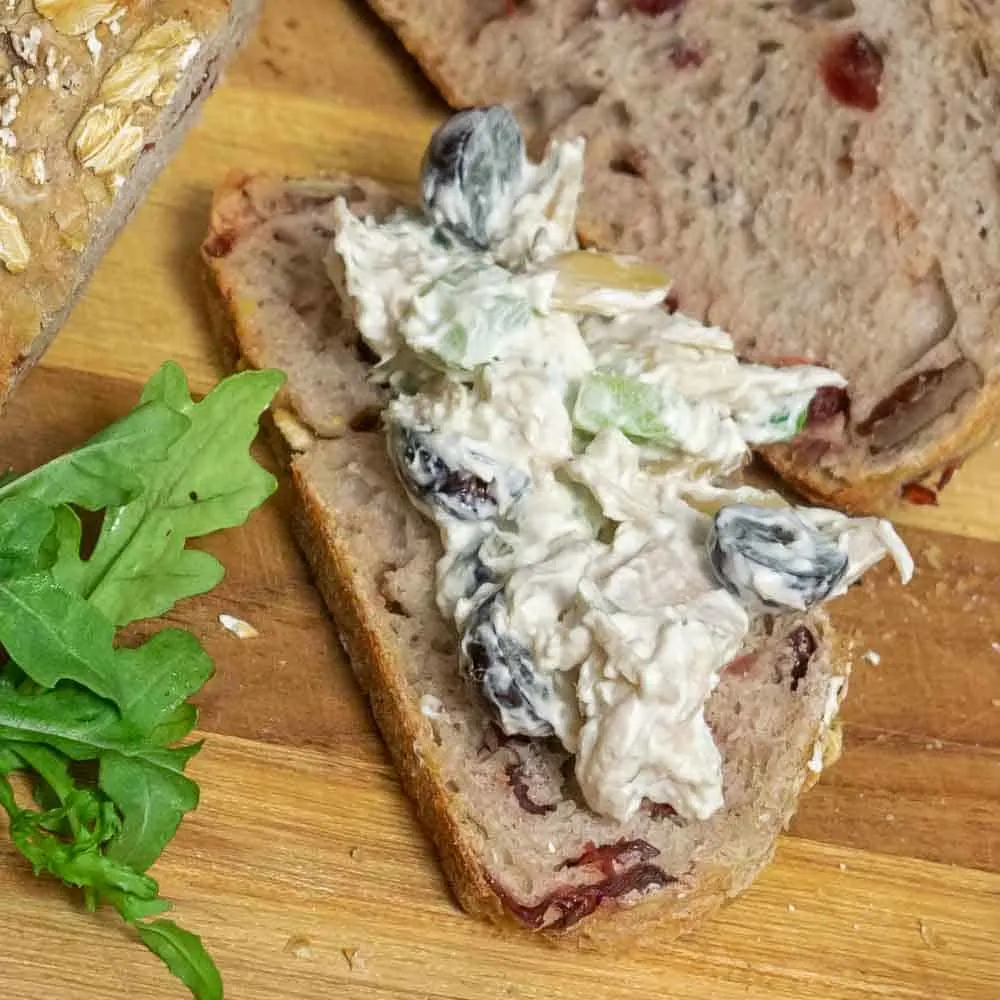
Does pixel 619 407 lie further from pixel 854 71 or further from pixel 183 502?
pixel 854 71

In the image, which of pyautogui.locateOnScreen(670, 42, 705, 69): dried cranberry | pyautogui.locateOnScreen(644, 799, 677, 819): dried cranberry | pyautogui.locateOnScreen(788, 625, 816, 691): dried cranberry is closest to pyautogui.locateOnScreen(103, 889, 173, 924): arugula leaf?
pyautogui.locateOnScreen(644, 799, 677, 819): dried cranberry

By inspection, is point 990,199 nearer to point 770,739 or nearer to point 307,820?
point 770,739

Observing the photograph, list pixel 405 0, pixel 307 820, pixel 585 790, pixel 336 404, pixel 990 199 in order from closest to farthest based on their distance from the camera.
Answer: pixel 585 790 < pixel 307 820 < pixel 336 404 < pixel 990 199 < pixel 405 0

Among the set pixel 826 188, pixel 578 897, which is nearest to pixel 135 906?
pixel 578 897

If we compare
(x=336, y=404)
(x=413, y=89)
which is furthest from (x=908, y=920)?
(x=413, y=89)

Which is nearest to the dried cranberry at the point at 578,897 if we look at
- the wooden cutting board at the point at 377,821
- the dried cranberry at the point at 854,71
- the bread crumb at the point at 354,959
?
the wooden cutting board at the point at 377,821

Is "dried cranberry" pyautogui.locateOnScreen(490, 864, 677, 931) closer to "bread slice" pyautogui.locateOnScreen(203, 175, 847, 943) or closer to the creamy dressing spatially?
"bread slice" pyautogui.locateOnScreen(203, 175, 847, 943)
